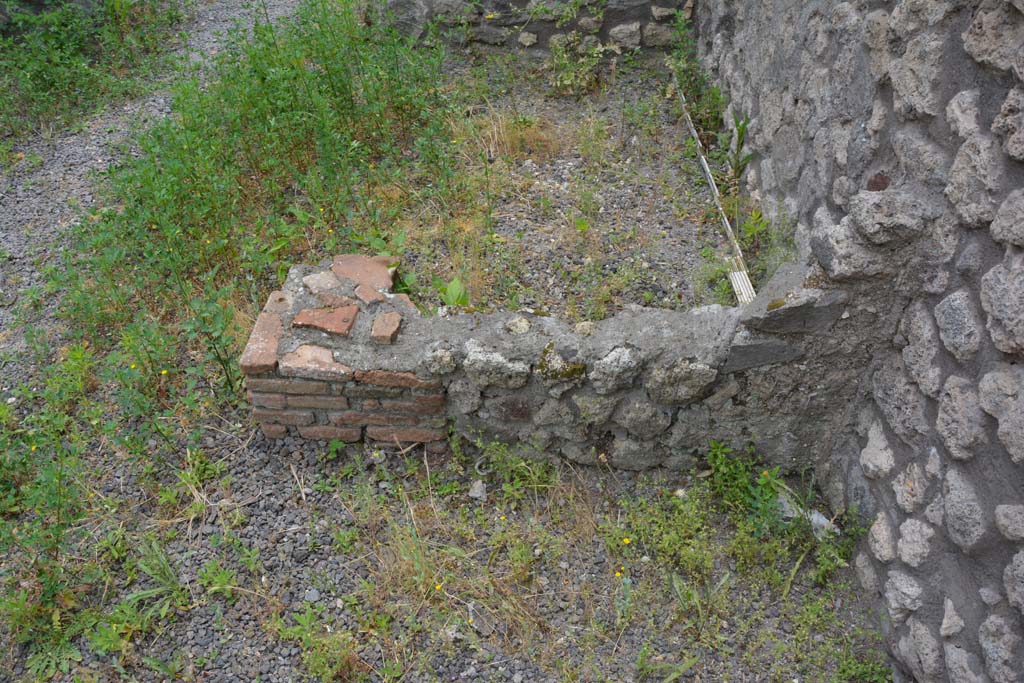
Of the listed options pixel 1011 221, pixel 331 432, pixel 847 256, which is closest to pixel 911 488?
pixel 847 256

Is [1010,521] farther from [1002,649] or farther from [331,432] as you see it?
[331,432]

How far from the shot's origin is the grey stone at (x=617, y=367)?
280cm

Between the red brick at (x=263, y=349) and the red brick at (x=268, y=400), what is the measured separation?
0.12 m

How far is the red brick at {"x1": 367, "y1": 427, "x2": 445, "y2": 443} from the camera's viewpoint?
3211 millimetres

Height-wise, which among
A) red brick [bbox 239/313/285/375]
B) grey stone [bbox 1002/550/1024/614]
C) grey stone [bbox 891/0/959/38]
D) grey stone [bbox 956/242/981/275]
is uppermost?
grey stone [bbox 891/0/959/38]

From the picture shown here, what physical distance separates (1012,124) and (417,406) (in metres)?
2.20

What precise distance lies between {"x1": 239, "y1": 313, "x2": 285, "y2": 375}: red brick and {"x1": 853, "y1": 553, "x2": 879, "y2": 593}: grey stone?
232 cm

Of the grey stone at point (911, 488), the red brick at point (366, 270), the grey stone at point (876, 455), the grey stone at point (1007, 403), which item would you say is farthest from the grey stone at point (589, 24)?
the grey stone at point (1007, 403)

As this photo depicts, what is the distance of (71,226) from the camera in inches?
178

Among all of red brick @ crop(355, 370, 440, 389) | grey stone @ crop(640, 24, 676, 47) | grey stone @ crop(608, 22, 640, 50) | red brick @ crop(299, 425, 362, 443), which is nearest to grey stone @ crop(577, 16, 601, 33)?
grey stone @ crop(608, 22, 640, 50)

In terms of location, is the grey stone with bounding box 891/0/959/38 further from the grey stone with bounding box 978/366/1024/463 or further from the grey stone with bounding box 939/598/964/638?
the grey stone with bounding box 939/598/964/638

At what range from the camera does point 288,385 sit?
10.2 ft

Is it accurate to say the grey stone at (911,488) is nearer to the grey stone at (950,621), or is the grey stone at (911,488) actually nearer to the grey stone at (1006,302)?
the grey stone at (950,621)

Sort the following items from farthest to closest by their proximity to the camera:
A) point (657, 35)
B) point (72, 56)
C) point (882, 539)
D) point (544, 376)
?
point (72, 56), point (657, 35), point (544, 376), point (882, 539)
